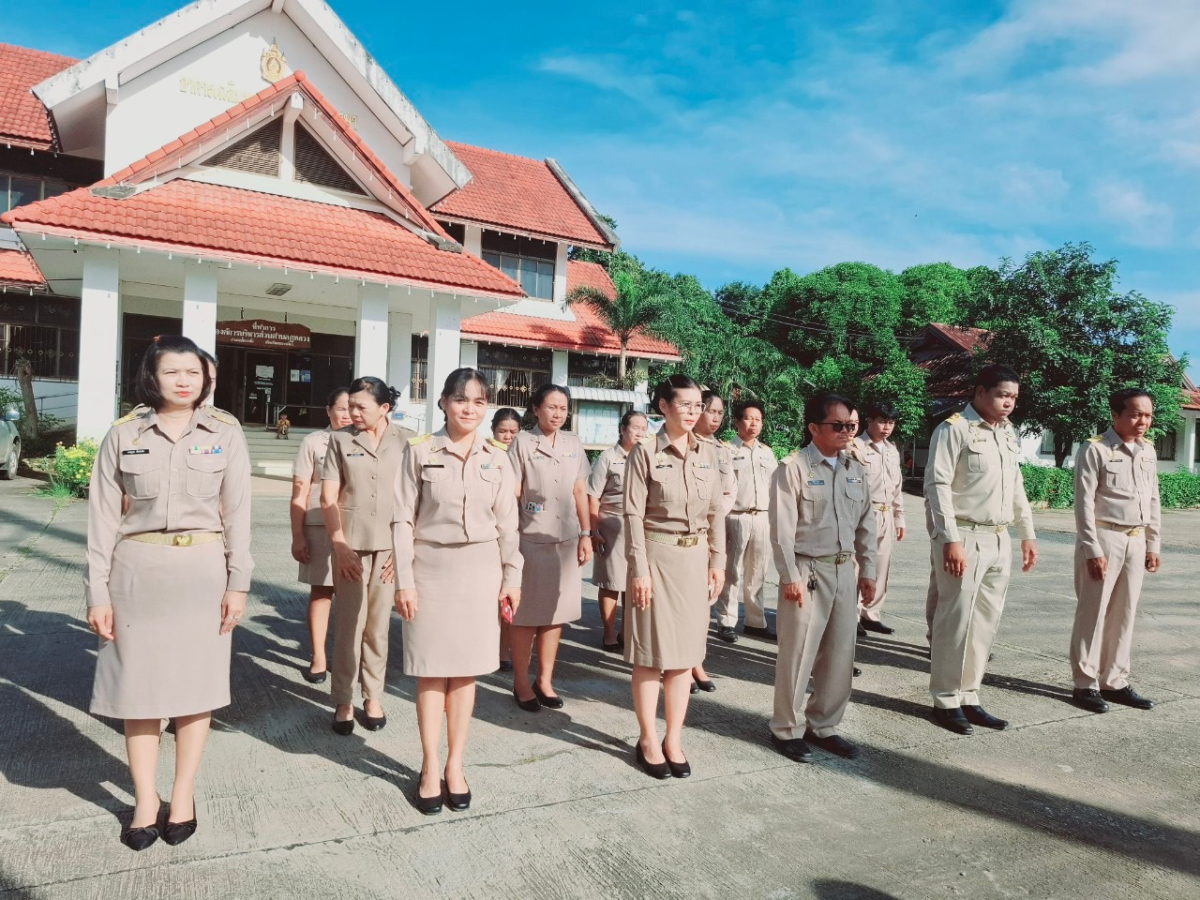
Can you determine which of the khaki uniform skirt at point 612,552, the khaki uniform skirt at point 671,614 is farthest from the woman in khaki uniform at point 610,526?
the khaki uniform skirt at point 671,614

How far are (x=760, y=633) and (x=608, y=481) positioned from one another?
5.64 ft

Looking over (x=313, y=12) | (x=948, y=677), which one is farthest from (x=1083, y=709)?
(x=313, y=12)

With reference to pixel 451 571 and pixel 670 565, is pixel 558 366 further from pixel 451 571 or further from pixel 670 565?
pixel 451 571

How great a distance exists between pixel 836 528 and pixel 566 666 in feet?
7.12

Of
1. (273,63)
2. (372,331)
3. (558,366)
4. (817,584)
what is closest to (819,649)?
(817,584)

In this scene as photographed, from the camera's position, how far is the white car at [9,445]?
44.8 ft

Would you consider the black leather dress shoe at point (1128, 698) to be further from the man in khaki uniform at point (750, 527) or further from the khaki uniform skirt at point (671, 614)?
the khaki uniform skirt at point (671, 614)

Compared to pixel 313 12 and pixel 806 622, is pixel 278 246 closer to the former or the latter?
pixel 313 12

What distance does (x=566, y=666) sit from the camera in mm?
5480

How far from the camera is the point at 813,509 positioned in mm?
4184

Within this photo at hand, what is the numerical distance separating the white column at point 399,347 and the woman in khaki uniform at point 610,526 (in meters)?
11.9

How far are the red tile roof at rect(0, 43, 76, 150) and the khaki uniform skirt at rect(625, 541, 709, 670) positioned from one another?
16.9 metres

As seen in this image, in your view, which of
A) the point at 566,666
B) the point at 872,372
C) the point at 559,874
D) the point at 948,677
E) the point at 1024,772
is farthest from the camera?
the point at 872,372

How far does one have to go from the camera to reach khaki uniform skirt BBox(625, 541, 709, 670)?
3783 mm
